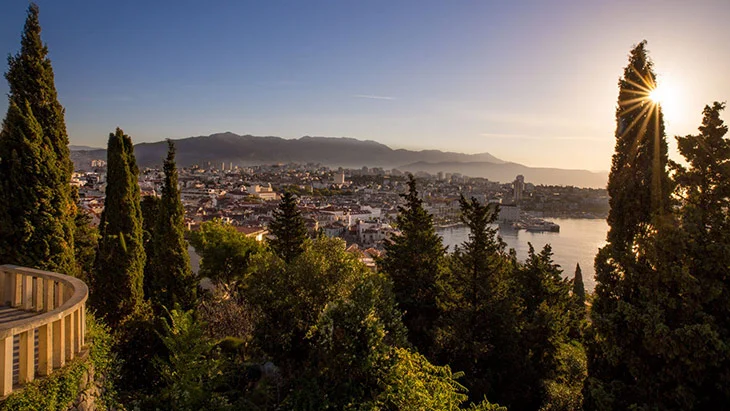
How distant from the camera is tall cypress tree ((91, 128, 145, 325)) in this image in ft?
23.9

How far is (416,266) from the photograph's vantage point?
1017 centimetres

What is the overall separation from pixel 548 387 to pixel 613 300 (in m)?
2.25

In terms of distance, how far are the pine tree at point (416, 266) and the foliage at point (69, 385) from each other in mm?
6316

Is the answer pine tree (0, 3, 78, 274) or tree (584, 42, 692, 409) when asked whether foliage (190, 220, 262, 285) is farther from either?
tree (584, 42, 692, 409)

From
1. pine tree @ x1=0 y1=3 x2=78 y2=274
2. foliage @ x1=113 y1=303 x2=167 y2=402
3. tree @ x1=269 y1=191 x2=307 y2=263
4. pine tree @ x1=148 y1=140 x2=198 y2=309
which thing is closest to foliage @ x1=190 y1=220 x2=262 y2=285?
tree @ x1=269 y1=191 x2=307 y2=263

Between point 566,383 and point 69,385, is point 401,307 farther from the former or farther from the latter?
point 69,385

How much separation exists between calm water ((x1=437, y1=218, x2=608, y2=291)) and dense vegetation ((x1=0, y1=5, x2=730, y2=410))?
27.6m

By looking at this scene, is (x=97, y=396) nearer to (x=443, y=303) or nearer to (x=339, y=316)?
(x=339, y=316)

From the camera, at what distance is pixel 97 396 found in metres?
3.88

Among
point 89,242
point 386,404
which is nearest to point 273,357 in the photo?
point 386,404

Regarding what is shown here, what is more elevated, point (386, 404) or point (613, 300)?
point (613, 300)

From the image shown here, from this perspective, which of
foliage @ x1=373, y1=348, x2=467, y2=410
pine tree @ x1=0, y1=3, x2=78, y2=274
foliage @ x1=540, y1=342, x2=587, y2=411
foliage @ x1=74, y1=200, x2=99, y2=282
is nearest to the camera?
foliage @ x1=373, y1=348, x2=467, y2=410

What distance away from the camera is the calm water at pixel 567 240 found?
136 feet

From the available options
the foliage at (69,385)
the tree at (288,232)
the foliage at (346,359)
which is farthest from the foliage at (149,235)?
the foliage at (346,359)
